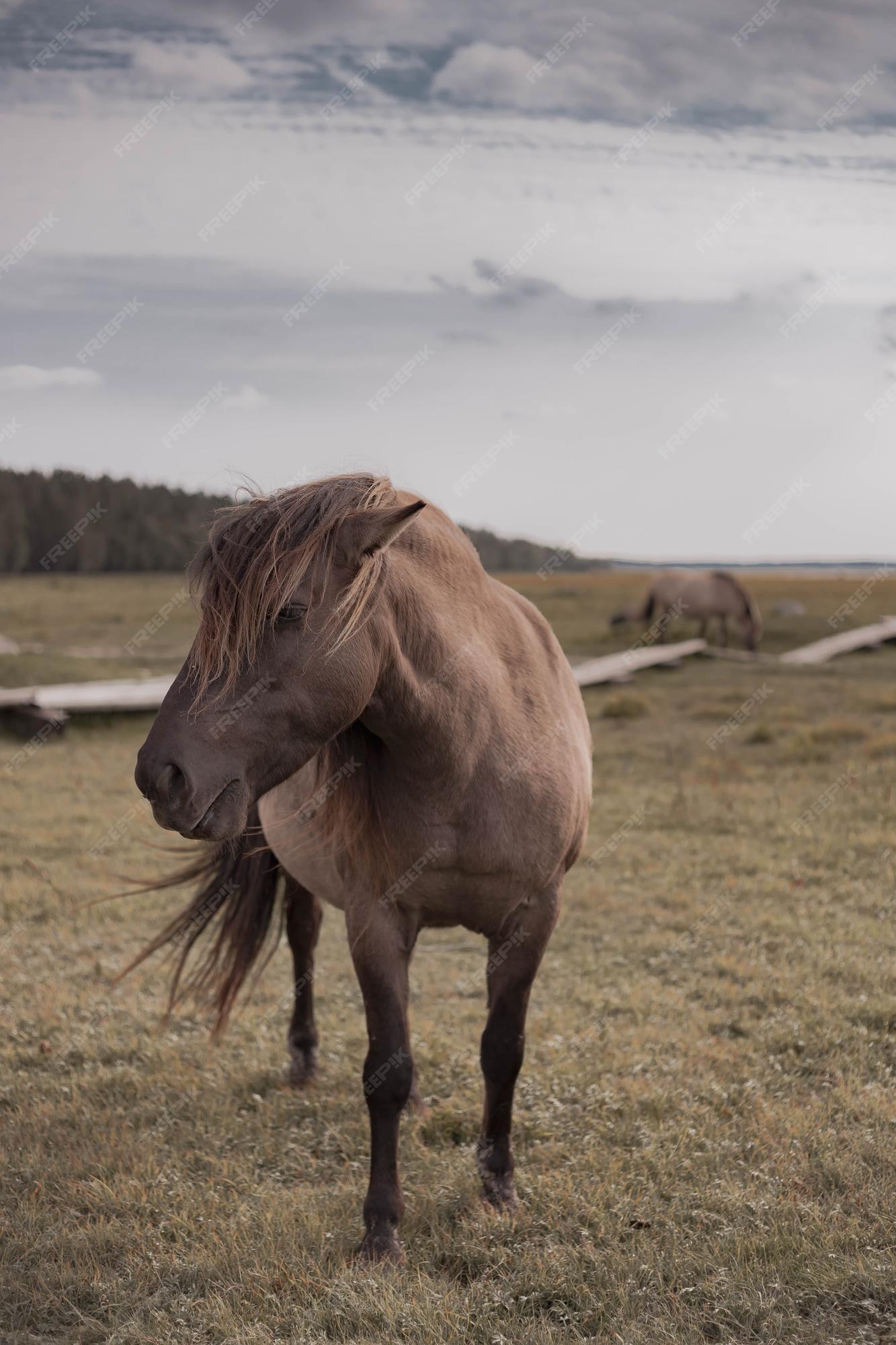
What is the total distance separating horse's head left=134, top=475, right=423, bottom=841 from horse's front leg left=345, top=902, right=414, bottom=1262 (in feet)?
2.59

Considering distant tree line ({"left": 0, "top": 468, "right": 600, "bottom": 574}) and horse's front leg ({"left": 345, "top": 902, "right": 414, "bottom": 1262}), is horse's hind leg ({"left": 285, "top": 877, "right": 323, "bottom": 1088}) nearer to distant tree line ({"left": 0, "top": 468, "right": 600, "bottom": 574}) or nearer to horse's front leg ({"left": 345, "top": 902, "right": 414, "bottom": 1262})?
horse's front leg ({"left": 345, "top": 902, "right": 414, "bottom": 1262})

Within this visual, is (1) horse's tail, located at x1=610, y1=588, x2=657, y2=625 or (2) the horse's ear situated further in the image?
(1) horse's tail, located at x1=610, y1=588, x2=657, y2=625

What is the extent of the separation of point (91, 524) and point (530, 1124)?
47.5 meters

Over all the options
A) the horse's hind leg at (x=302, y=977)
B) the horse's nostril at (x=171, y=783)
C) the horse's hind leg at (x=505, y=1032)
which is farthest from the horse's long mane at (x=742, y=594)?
the horse's nostril at (x=171, y=783)

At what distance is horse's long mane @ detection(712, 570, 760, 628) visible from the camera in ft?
72.5

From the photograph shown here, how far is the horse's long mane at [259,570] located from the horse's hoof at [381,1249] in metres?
1.80

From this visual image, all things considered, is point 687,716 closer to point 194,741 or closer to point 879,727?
point 879,727

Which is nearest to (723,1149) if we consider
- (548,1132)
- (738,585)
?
(548,1132)

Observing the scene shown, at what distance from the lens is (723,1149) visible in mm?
3607

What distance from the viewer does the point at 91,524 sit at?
47.6m

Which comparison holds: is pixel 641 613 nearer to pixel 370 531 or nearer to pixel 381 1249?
pixel 381 1249

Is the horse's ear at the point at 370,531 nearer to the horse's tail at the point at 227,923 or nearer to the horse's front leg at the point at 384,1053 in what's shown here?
the horse's front leg at the point at 384,1053

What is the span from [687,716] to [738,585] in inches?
400

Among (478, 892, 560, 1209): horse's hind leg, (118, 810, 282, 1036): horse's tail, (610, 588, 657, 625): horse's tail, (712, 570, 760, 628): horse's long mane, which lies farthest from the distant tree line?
(478, 892, 560, 1209): horse's hind leg
